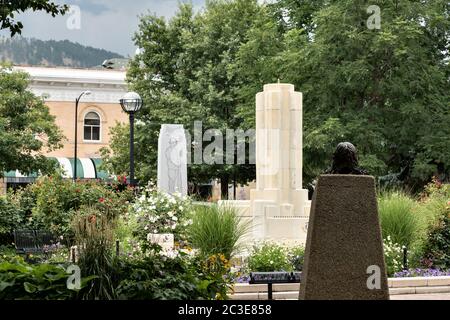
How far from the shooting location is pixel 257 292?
1334 centimetres

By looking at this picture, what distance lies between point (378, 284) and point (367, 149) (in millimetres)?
26755

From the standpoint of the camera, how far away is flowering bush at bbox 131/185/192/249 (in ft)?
57.1

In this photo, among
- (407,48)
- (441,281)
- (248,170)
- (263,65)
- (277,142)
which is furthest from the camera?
(248,170)

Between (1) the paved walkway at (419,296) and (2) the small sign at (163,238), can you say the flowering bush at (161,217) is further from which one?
(1) the paved walkway at (419,296)

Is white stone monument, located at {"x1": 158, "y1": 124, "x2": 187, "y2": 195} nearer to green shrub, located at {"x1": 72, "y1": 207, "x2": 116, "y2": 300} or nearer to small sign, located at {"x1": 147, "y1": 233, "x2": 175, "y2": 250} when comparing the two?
small sign, located at {"x1": 147, "y1": 233, "x2": 175, "y2": 250}

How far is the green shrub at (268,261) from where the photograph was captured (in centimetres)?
1489

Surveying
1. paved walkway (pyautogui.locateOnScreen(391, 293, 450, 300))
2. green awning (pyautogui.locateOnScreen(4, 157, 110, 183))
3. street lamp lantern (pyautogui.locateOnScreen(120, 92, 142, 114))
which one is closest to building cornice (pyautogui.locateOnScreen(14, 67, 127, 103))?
green awning (pyautogui.locateOnScreen(4, 157, 110, 183))

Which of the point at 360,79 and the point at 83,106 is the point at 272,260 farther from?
the point at 83,106

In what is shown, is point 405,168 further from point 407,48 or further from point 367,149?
point 407,48

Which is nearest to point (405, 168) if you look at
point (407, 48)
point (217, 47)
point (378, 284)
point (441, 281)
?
point (407, 48)

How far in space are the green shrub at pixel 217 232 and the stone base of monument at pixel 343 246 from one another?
25.8ft

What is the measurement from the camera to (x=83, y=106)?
194ft

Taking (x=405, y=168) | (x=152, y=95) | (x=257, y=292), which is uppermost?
(x=152, y=95)

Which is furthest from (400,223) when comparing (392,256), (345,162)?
(345,162)
